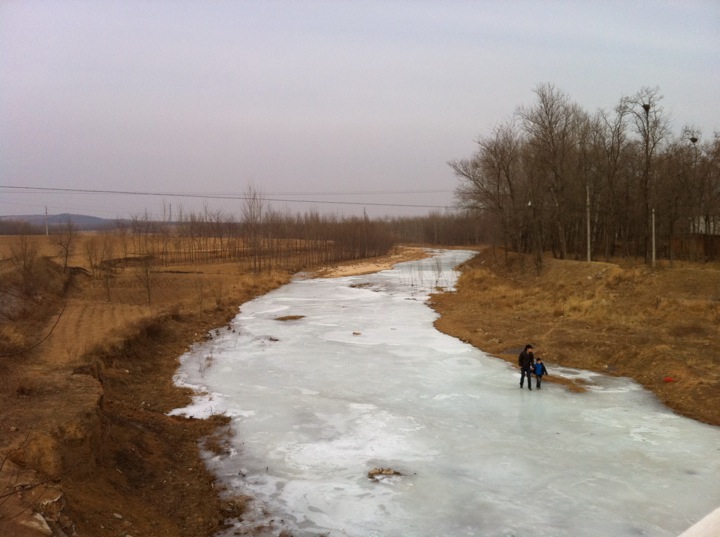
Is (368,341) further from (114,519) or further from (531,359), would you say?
(114,519)

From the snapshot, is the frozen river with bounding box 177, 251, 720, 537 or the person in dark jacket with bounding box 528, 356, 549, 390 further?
the person in dark jacket with bounding box 528, 356, 549, 390

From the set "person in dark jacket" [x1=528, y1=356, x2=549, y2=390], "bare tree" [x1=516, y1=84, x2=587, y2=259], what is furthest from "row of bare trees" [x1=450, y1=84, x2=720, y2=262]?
"person in dark jacket" [x1=528, y1=356, x2=549, y2=390]

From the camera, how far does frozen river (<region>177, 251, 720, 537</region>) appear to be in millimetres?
6266

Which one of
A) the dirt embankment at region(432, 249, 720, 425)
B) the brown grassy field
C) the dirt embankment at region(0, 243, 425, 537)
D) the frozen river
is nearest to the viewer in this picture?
the dirt embankment at region(0, 243, 425, 537)

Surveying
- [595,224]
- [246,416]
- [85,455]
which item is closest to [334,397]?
[246,416]

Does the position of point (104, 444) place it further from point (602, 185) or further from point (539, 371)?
point (602, 185)

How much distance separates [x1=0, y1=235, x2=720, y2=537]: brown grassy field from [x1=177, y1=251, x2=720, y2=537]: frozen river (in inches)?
28.3

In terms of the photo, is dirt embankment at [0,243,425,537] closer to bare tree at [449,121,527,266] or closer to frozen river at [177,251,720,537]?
frozen river at [177,251,720,537]

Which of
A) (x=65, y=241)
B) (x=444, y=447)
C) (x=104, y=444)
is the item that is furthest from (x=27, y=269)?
(x=444, y=447)

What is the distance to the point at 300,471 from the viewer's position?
7590 mm

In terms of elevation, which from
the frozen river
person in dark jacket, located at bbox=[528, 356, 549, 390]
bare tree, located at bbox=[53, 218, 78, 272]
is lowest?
the frozen river

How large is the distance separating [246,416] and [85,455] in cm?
361

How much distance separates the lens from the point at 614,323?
17.2 m

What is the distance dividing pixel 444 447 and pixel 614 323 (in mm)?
11378
